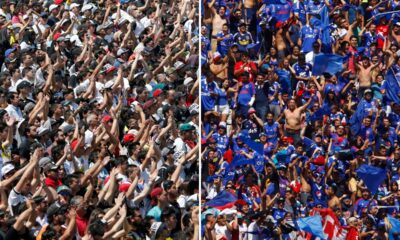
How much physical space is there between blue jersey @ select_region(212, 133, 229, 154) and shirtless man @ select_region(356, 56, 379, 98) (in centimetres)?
262

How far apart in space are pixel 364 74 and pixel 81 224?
763 centimetres

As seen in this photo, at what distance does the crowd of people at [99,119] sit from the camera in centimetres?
1341

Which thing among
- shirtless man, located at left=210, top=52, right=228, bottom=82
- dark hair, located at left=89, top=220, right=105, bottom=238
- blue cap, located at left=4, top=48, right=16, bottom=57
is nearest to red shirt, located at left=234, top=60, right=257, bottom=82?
shirtless man, located at left=210, top=52, right=228, bottom=82

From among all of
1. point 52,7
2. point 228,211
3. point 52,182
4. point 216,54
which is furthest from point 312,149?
point 52,7

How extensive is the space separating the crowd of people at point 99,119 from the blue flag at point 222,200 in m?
0.23

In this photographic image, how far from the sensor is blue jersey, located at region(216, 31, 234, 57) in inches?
786

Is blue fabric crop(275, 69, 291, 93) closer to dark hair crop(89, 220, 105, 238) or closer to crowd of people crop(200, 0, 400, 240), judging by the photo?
crowd of people crop(200, 0, 400, 240)

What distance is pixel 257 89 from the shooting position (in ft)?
62.5

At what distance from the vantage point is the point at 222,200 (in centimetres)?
1523

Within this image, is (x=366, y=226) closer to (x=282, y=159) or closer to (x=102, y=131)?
(x=282, y=159)

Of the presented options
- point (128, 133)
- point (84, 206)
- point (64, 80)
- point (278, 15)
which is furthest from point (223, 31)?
point (84, 206)

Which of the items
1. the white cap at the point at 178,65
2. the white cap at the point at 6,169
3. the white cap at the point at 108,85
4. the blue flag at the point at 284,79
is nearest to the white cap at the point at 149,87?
the white cap at the point at 108,85

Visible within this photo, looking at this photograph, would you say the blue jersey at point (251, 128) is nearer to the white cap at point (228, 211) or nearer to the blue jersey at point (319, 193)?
the blue jersey at point (319, 193)

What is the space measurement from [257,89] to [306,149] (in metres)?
1.54
